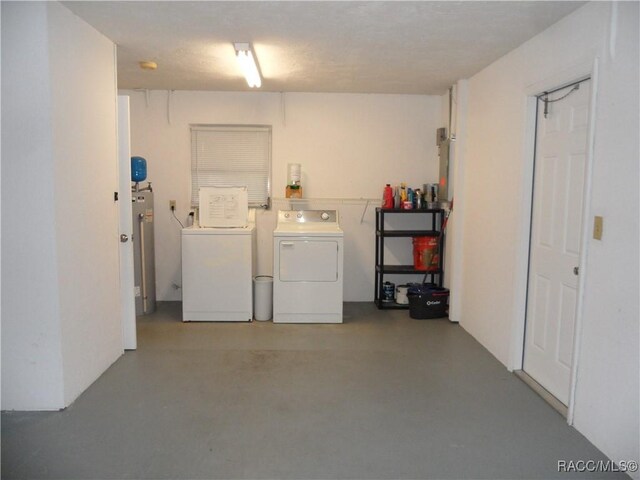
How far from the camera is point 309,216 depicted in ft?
18.2

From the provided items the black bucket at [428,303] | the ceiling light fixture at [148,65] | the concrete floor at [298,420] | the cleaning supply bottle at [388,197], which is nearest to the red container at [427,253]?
the black bucket at [428,303]

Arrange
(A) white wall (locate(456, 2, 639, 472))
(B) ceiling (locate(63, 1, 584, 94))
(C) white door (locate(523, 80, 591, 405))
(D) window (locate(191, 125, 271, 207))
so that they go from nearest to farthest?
1. (A) white wall (locate(456, 2, 639, 472))
2. (B) ceiling (locate(63, 1, 584, 94))
3. (C) white door (locate(523, 80, 591, 405))
4. (D) window (locate(191, 125, 271, 207))

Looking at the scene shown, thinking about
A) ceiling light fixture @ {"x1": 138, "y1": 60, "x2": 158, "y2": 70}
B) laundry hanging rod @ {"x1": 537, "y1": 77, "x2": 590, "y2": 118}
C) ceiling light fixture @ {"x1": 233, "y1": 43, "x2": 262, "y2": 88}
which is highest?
ceiling light fixture @ {"x1": 138, "y1": 60, "x2": 158, "y2": 70}

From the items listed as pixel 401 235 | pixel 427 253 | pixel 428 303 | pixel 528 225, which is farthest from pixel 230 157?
pixel 528 225

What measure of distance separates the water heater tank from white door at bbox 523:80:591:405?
3.77 m

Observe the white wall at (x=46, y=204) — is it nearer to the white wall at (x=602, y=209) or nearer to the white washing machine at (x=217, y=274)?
the white washing machine at (x=217, y=274)

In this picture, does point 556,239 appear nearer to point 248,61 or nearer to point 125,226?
point 248,61

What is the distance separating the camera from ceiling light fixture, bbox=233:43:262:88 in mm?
3715

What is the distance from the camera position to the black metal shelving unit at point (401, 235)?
18.2 ft

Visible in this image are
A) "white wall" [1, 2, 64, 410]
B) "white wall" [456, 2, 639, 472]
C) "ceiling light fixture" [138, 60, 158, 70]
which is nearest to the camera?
"white wall" [456, 2, 639, 472]

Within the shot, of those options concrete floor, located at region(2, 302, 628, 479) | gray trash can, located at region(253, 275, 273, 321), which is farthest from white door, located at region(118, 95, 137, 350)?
gray trash can, located at region(253, 275, 273, 321)

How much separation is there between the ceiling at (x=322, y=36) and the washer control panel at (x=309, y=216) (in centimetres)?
138

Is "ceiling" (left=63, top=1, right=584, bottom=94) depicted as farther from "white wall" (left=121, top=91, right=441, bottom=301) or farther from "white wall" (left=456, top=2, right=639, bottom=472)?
"white wall" (left=121, top=91, right=441, bottom=301)

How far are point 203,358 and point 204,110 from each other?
117 inches
